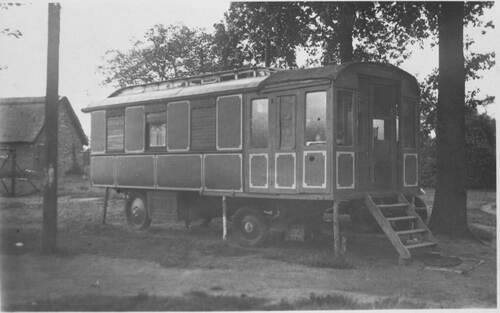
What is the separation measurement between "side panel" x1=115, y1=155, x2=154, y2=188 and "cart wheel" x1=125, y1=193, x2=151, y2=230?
1.75 ft

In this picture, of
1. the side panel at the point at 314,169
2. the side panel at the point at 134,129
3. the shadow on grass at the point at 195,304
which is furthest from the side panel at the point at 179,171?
the shadow on grass at the point at 195,304

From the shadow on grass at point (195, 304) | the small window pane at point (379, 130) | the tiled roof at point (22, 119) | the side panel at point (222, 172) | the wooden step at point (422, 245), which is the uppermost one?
the tiled roof at point (22, 119)

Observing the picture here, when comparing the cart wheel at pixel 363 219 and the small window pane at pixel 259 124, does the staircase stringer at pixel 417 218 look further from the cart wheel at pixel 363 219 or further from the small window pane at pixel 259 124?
the small window pane at pixel 259 124

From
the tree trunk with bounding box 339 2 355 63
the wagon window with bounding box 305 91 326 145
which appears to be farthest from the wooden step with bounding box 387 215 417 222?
the tree trunk with bounding box 339 2 355 63

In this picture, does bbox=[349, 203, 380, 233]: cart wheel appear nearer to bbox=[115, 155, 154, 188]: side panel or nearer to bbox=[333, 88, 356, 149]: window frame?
bbox=[333, 88, 356, 149]: window frame

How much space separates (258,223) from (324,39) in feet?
26.3

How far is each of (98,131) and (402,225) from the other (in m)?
8.56

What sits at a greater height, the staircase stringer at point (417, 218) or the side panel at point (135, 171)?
the side panel at point (135, 171)

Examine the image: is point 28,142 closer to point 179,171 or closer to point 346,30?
point 179,171

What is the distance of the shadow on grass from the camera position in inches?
261

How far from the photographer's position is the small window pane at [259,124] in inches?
441

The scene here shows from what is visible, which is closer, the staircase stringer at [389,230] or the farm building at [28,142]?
the staircase stringer at [389,230]

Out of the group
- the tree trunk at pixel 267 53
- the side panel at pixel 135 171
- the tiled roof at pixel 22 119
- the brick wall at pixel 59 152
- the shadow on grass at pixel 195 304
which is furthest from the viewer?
the tiled roof at pixel 22 119

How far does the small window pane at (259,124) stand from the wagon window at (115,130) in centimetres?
463
